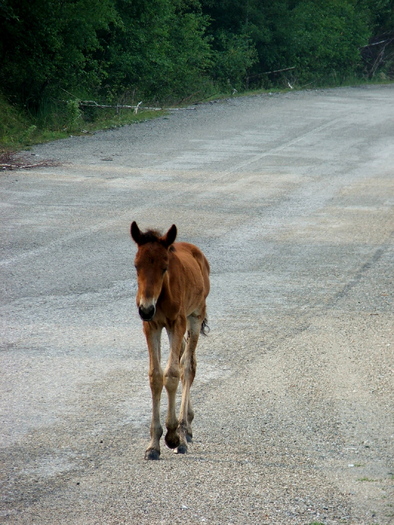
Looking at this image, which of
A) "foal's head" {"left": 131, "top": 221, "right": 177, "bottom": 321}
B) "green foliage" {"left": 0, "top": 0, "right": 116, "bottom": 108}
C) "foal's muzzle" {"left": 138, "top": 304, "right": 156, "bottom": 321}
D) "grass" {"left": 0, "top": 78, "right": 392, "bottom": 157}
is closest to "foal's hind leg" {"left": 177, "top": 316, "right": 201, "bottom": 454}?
"foal's head" {"left": 131, "top": 221, "right": 177, "bottom": 321}

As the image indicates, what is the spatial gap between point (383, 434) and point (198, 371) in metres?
1.73

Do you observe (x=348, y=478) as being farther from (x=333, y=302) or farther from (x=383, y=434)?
(x=333, y=302)

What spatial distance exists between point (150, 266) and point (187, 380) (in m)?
1.15

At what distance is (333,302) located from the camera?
883cm

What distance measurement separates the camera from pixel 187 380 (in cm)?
562

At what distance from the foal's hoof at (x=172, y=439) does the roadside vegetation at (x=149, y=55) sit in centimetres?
1345

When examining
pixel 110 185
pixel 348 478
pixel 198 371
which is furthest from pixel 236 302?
pixel 110 185

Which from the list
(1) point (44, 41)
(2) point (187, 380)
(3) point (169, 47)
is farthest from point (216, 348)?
(3) point (169, 47)

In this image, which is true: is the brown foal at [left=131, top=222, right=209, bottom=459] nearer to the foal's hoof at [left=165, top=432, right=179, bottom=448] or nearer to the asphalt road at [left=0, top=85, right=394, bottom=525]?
the foal's hoof at [left=165, top=432, right=179, bottom=448]

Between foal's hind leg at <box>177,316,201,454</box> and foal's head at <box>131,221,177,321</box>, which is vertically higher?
foal's head at <box>131,221,177,321</box>

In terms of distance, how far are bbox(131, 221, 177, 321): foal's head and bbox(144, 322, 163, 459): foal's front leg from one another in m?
0.42

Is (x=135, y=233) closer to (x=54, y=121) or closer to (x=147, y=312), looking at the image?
(x=147, y=312)

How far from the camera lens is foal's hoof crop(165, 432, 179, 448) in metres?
5.12

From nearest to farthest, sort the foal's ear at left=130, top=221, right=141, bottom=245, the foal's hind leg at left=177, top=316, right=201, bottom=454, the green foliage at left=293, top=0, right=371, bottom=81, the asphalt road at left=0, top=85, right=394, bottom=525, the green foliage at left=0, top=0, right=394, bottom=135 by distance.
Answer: the asphalt road at left=0, top=85, right=394, bottom=525 → the foal's ear at left=130, top=221, right=141, bottom=245 → the foal's hind leg at left=177, top=316, right=201, bottom=454 → the green foliage at left=0, top=0, right=394, bottom=135 → the green foliage at left=293, top=0, right=371, bottom=81
